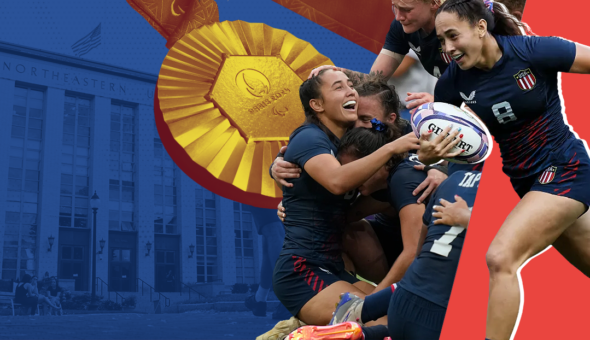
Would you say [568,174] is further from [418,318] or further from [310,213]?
[310,213]

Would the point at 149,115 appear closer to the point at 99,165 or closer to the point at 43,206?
the point at 99,165

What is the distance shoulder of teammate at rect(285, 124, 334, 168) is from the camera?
2.63 m

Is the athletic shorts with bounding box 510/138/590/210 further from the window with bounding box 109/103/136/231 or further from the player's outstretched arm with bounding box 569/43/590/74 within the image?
the window with bounding box 109/103/136/231

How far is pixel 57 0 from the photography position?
30.0ft

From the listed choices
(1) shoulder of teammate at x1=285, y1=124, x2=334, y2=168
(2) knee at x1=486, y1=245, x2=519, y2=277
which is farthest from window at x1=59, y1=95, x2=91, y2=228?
(2) knee at x1=486, y1=245, x2=519, y2=277

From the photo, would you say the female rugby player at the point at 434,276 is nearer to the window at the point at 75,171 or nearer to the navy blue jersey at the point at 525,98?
the navy blue jersey at the point at 525,98

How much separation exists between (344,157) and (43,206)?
864cm

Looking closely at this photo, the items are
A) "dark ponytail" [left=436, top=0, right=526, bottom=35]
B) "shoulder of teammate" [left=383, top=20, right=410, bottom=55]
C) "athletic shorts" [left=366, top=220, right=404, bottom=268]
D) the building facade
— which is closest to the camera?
"dark ponytail" [left=436, top=0, right=526, bottom=35]

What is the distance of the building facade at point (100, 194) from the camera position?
9.55 meters

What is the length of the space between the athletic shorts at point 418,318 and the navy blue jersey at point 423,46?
1634mm

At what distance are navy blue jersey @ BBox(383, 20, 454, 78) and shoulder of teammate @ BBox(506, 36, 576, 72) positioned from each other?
3.38 feet

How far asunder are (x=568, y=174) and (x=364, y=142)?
3.19ft

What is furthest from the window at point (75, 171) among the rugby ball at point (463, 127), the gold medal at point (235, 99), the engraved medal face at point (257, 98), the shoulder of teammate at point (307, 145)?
the rugby ball at point (463, 127)

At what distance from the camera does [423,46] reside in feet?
11.5
